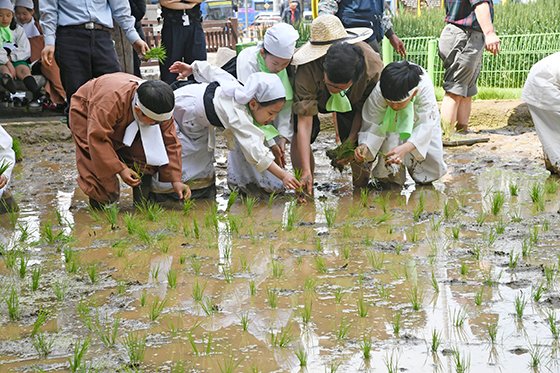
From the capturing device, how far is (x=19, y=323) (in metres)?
3.65

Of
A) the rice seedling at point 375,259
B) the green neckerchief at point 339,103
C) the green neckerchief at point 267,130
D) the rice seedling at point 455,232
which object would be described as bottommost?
the rice seedling at point 455,232

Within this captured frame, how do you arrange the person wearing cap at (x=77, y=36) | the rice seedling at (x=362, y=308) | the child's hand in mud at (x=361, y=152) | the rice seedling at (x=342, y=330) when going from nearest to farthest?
the rice seedling at (x=342, y=330) < the rice seedling at (x=362, y=308) < the child's hand in mud at (x=361, y=152) < the person wearing cap at (x=77, y=36)

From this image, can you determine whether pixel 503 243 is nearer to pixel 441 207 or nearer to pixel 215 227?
pixel 441 207

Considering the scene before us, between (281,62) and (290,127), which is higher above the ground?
(281,62)

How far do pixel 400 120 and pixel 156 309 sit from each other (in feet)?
8.49

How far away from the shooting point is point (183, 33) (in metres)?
7.42

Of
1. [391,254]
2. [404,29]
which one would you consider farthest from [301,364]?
[404,29]

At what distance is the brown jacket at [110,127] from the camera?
5.28 meters

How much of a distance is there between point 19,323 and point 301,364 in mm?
1193

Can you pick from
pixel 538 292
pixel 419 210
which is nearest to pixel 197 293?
pixel 538 292

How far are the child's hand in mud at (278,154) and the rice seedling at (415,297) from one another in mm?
2076

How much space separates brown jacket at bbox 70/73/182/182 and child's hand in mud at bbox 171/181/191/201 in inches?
1.2

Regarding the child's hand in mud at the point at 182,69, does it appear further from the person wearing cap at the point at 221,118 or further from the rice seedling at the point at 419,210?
the rice seedling at the point at 419,210

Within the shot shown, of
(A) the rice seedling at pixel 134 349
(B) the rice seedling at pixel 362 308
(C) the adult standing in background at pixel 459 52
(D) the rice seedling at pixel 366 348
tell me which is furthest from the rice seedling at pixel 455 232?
(C) the adult standing in background at pixel 459 52
